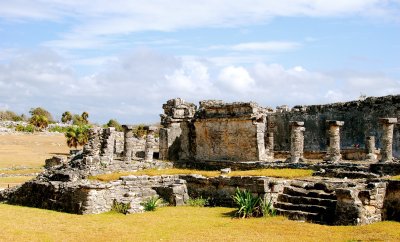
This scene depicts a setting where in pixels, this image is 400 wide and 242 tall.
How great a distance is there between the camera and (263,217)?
15.9 m

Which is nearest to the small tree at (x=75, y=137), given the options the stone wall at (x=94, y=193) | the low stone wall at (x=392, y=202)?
the stone wall at (x=94, y=193)

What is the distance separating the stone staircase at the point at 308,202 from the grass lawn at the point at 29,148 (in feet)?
94.3

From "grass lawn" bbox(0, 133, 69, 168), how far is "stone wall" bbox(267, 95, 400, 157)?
19014 mm

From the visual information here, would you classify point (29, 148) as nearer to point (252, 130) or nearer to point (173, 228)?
point (252, 130)

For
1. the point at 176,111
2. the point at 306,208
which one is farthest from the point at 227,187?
the point at 176,111

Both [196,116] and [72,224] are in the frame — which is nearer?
[72,224]

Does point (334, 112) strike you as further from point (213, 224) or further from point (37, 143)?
point (37, 143)

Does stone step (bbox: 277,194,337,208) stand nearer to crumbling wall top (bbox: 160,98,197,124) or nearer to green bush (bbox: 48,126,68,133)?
crumbling wall top (bbox: 160,98,197,124)

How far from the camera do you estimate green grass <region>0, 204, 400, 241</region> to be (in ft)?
Answer: 42.7

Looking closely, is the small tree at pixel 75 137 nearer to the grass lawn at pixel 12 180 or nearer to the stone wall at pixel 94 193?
the grass lawn at pixel 12 180

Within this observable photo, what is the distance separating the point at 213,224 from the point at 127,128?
47.6 feet

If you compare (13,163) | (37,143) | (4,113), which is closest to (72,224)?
(13,163)

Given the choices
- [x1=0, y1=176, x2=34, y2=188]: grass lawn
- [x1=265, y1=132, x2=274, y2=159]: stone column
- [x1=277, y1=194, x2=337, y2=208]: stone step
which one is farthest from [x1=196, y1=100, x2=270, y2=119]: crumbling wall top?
[x1=0, y1=176, x2=34, y2=188]: grass lawn

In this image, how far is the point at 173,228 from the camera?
14.5m
